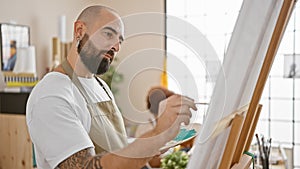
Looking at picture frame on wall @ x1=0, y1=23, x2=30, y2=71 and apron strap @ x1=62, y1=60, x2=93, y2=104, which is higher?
picture frame on wall @ x1=0, y1=23, x2=30, y2=71

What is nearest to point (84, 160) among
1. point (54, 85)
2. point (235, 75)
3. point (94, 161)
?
point (94, 161)

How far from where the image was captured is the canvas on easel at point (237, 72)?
0.54m

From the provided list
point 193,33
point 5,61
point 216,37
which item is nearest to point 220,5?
point 216,37

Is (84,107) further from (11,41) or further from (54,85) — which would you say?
(11,41)

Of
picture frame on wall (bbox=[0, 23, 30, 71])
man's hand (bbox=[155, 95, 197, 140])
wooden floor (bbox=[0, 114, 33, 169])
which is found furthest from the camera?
picture frame on wall (bbox=[0, 23, 30, 71])

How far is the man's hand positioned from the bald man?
7 cm

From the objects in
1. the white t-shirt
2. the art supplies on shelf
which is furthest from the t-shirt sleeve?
the art supplies on shelf

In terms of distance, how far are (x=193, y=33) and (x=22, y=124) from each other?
205cm

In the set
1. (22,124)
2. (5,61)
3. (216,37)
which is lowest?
(22,124)

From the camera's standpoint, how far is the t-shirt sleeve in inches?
22.5

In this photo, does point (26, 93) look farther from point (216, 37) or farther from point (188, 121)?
point (188, 121)

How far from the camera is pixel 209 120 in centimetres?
53

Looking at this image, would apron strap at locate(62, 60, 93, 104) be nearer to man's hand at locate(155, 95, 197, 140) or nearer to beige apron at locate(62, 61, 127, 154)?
beige apron at locate(62, 61, 127, 154)

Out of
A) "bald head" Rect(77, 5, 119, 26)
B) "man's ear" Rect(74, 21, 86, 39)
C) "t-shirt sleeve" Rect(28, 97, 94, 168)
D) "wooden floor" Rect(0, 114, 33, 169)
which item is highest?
"bald head" Rect(77, 5, 119, 26)
